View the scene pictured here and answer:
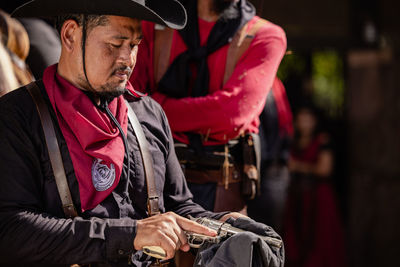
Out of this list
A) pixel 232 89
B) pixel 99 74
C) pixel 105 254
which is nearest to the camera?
pixel 105 254

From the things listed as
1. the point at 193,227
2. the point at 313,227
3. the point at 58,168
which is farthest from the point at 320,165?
the point at 58,168

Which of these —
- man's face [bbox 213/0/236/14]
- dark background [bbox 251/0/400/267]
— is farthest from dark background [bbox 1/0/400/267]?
man's face [bbox 213/0/236/14]

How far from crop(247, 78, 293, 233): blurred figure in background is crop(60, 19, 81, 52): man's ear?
8.46 ft

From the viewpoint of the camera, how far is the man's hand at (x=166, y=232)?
6.28 feet

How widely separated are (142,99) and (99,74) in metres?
0.36

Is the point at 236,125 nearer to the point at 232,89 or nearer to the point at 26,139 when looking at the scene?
the point at 232,89

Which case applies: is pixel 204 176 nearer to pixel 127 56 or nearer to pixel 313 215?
pixel 127 56

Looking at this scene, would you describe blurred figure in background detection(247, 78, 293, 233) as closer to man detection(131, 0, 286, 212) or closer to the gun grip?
man detection(131, 0, 286, 212)

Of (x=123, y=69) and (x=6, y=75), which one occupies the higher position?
(x=123, y=69)

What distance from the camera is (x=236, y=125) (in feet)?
9.19

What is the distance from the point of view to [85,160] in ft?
6.66

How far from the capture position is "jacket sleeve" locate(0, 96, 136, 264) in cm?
187

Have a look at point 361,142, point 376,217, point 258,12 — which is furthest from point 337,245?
point 258,12

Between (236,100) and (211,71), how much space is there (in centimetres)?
27
